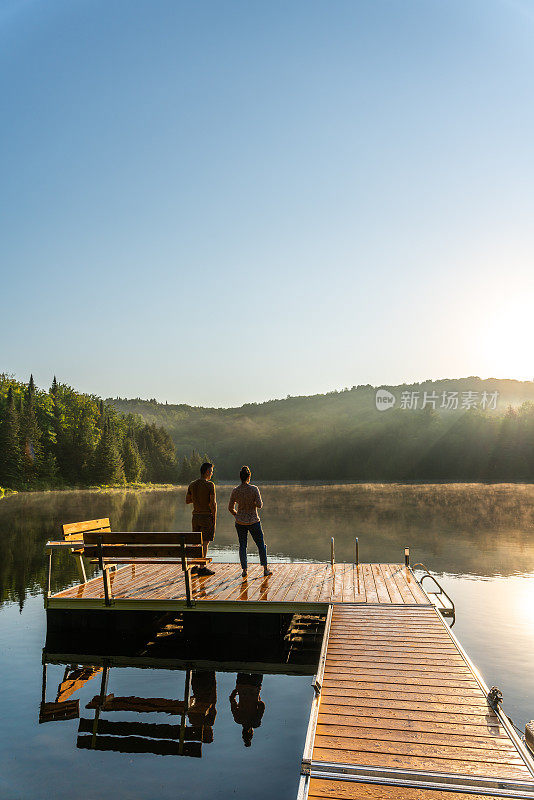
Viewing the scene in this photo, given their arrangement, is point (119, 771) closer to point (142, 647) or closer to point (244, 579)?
point (142, 647)

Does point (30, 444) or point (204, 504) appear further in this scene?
point (30, 444)

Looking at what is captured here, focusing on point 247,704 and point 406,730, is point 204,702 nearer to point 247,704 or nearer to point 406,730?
point 247,704

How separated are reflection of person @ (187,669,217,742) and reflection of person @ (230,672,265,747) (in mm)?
320

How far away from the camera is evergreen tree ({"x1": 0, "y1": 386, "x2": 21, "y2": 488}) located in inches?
3383

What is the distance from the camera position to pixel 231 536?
1265 inches

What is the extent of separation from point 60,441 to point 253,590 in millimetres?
98824

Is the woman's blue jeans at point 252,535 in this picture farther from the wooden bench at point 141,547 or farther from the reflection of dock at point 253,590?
the wooden bench at point 141,547

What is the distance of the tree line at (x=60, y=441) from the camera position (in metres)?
88.6

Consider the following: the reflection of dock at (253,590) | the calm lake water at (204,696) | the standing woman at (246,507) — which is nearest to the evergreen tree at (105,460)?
the calm lake water at (204,696)

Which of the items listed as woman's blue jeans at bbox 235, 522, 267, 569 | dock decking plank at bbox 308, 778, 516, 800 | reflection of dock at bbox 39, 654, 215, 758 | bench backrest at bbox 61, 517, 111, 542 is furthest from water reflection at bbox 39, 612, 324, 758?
dock decking plank at bbox 308, 778, 516, 800

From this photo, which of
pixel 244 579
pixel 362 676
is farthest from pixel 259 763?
pixel 244 579

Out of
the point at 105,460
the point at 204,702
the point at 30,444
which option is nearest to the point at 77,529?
the point at 204,702

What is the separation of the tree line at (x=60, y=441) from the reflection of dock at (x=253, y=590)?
79.4 metres

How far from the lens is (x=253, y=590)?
1257 centimetres
